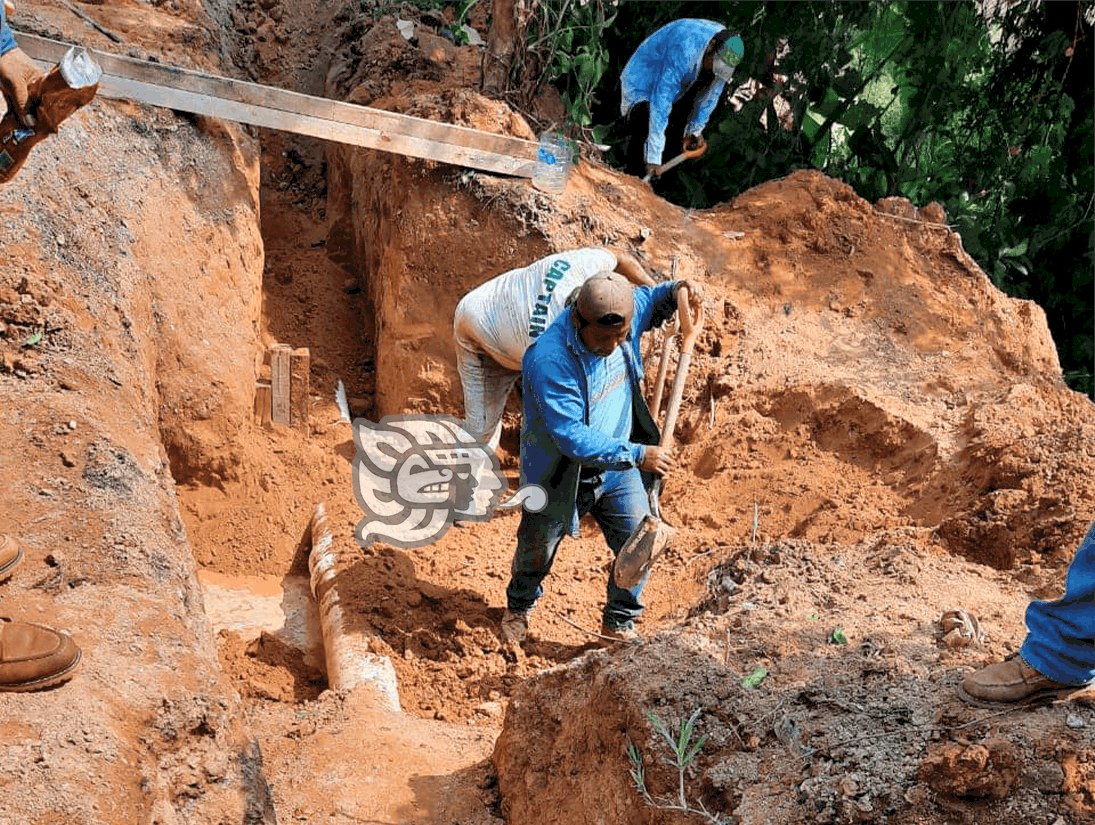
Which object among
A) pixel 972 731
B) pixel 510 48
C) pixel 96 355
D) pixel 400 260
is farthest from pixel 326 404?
pixel 972 731

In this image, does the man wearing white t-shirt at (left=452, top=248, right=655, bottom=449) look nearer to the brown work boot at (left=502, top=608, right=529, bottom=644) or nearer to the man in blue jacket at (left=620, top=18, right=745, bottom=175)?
the brown work boot at (left=502, top=608, right=529, bottom=644)

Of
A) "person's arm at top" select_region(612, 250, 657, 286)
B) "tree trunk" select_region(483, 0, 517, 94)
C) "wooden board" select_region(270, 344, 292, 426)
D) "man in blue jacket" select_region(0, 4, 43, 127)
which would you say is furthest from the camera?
"tree trunk" select_region(483, 0, 517, 94)

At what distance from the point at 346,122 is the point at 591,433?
2787 mm

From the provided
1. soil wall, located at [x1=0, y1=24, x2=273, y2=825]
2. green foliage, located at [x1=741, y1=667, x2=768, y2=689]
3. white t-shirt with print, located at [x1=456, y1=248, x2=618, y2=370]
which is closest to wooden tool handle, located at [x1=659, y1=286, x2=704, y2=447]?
white t-shirt with print, located at [x1=456, y1=248, x2=618, y2=370]

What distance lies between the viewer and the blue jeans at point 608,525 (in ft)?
14.5

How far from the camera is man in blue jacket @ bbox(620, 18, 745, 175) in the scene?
650 centimetres

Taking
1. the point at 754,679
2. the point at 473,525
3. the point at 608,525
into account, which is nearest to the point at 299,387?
the point at 473,525

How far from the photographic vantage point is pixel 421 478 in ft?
19.1

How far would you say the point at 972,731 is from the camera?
109 inches

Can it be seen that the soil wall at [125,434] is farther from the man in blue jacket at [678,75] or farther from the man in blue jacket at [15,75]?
the man in blue jacket at [678,75]

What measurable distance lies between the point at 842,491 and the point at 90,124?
4.26 meters

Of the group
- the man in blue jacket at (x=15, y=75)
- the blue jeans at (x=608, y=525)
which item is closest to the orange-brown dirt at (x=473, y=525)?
the blue jeans at (x=608, y=525)

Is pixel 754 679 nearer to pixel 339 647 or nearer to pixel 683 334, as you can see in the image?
pixel 683 334

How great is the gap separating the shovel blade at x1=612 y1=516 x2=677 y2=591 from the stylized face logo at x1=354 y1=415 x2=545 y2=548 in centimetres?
147
